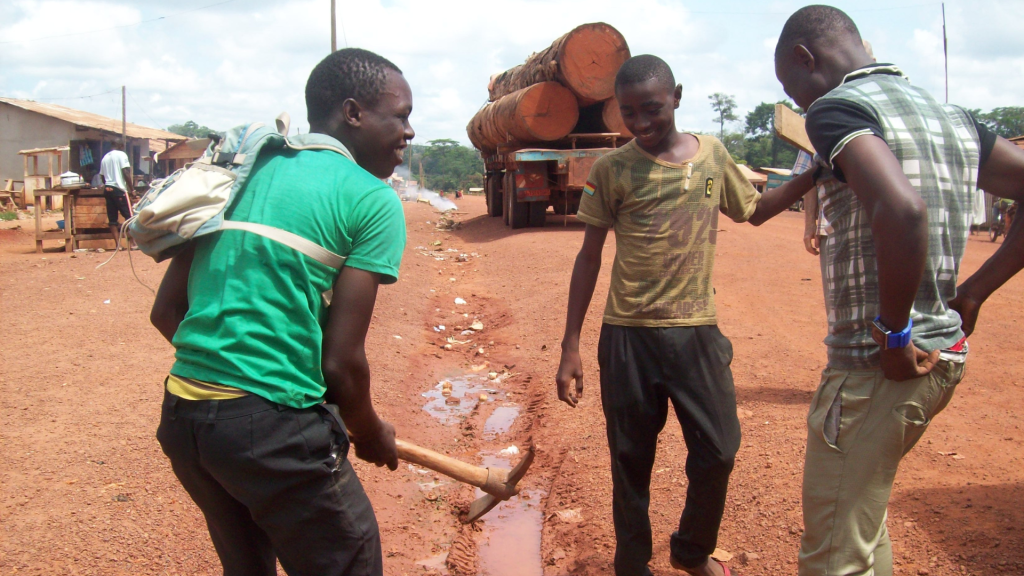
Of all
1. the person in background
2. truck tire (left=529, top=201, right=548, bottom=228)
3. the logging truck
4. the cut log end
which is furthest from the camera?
truck tire (left=529, top=201, right=548, bottom=228)

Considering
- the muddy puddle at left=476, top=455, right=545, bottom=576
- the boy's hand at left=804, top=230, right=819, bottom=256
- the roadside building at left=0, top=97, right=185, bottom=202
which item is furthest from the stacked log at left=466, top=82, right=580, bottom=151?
the roadside building at left=0, top=97, right=185, bottom=202

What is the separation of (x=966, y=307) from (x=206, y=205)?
1.88 m

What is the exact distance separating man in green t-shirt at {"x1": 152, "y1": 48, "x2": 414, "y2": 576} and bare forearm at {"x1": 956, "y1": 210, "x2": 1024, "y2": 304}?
1.49 metres

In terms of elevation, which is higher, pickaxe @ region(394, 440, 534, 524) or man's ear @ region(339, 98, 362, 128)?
man's ear @ region(339, 98, 362, 128)

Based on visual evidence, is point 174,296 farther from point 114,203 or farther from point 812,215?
point 114,203

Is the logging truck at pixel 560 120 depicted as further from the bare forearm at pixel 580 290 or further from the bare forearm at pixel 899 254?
the bare forearm at pixel 899 254

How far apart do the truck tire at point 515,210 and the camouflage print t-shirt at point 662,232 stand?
438 inches

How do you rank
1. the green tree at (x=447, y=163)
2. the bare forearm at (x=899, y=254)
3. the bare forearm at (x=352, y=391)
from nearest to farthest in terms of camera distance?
1. the bare forearm at (x=899, y=254)
2. the bare forearm at (x=352, y=391)
3. the green tree at (x=447, y=163)

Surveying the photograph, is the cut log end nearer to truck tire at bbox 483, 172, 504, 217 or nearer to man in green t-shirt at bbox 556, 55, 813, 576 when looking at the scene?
truck tire at bbox 483, 172, 504, 217

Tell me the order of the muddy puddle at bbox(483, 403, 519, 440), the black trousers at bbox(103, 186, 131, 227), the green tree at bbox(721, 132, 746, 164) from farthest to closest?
1. the green tree at bbox(721, 132, 746, 164)
2. the black trousers at bbox(103, 186, 131, 227)
3. the muddy puddle at bbox(483, 403, 519, 440)

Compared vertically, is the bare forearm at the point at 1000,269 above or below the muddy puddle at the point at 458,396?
above

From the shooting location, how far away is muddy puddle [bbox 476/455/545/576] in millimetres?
3268

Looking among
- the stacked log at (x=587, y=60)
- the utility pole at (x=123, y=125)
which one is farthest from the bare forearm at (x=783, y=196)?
the utility pole at (x=123, y=125)

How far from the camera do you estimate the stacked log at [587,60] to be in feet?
38.9
